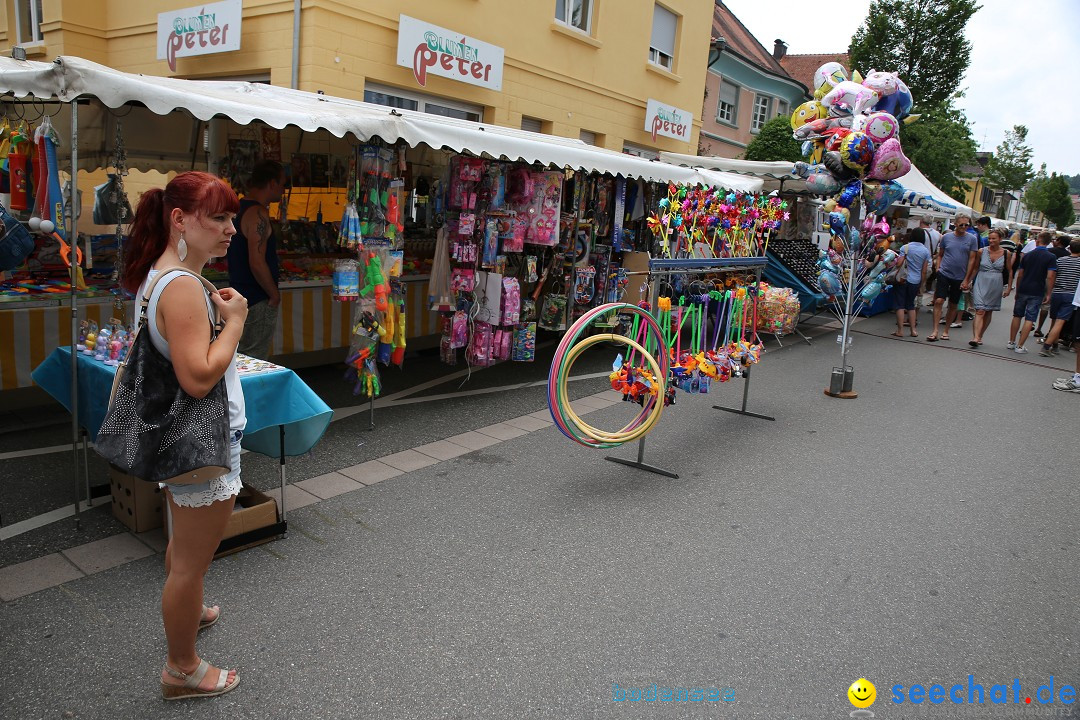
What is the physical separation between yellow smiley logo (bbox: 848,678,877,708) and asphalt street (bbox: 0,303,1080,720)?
0.10ft

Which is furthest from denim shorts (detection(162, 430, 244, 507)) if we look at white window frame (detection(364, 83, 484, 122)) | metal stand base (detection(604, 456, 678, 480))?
white window frame (detection(364, 83, 484, 122))

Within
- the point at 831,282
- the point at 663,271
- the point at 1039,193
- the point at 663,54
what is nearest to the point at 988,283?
the point at 831,282

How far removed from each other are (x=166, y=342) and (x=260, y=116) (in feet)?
8.44

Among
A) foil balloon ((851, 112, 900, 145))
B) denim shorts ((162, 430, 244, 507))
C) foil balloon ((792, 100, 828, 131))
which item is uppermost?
foil balloon ((792, 100, 828, 131))

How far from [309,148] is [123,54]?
621cm

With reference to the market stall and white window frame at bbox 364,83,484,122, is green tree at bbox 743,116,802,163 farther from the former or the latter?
the market stall

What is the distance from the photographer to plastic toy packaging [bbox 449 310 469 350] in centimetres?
650

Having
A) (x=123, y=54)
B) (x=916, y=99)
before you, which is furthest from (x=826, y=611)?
(x=916, y=99)

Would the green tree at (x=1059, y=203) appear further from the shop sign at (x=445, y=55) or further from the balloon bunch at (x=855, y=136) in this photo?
the balloon bunch at (x=855, y=136)

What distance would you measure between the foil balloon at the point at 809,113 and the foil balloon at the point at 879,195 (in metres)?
0.91

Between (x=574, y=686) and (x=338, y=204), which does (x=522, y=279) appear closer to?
(x=338, y=204)

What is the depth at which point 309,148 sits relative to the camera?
25.1ft

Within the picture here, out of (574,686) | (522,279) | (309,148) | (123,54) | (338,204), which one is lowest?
(574,686)

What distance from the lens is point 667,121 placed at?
15258 millimetres
